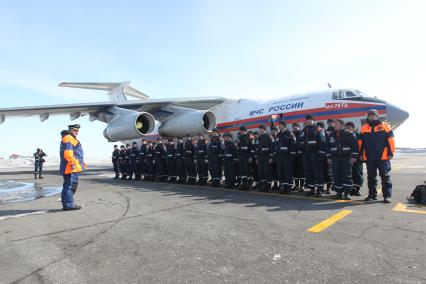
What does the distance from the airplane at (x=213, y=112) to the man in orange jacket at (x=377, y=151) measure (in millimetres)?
4116

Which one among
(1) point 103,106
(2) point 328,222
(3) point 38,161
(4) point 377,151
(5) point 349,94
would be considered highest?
(1) point 103,106

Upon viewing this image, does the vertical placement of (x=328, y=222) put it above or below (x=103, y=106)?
below

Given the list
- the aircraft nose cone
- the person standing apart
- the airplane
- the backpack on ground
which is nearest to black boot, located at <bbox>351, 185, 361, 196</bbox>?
the backpack on ground

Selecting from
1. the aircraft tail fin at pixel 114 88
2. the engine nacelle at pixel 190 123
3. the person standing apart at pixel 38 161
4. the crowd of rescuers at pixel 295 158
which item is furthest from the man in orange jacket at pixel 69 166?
the aircraft tail fin at pixel 114 88

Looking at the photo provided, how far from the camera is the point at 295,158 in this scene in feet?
26.8

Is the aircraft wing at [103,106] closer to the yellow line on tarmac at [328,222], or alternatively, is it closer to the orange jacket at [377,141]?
the orange jacket at [377,141]

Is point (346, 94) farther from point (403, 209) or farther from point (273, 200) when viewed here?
point (403, 209)

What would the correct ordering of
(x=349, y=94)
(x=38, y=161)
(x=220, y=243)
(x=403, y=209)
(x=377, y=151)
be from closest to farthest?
(x=220, y=243) → (x=403, y=209) → (x=377, y=151) → (x=349, y=94) → (x=38, y=161)

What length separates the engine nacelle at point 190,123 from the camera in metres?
14.6

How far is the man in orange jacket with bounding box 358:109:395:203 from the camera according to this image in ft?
21.2

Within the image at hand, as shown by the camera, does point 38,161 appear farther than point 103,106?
No

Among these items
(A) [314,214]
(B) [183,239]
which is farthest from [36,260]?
(A) [314,214]

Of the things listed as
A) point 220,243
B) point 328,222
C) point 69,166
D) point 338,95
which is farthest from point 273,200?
point 338,95

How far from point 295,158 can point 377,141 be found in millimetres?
2073
